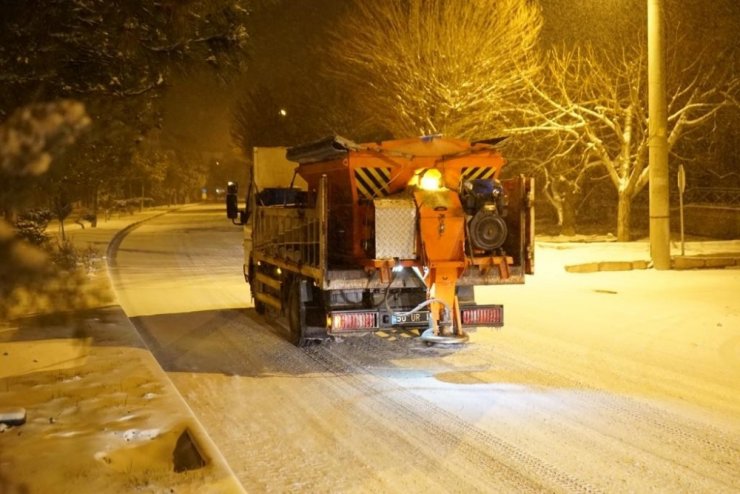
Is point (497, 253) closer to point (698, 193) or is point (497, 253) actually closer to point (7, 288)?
point (7, 288)

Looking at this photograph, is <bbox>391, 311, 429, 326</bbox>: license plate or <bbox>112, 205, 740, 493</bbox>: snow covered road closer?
<bbox>112, 205, 740, 493</bbox>: snow covered road

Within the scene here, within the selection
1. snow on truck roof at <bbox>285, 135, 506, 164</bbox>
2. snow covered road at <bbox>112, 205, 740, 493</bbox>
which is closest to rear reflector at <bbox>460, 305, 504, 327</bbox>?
snow covered road at <bbox>112, 205, 740, 493</bbox>

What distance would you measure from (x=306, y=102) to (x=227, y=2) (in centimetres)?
3483

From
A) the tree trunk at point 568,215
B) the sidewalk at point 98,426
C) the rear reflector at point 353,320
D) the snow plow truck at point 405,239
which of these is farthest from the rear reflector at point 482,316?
the tree trunk at point 568,215

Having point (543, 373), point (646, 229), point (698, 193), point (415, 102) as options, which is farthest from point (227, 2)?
point (698, 193)

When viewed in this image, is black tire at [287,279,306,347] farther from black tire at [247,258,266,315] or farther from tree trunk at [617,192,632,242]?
tree trunk at [617,192,632,242]

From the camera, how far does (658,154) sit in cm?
1842

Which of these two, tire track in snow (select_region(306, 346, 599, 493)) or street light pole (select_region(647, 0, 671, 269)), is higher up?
street light pole (select_region(647, 0, 671, 269))

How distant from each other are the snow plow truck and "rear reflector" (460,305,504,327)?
0.01 meters

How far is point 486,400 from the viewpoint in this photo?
7672 millimetres

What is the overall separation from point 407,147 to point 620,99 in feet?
60.1

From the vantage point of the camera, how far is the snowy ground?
18.4 feet

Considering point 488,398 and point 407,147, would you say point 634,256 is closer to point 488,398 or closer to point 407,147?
point 407,147

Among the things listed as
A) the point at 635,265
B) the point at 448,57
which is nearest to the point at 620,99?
the point at 448,57
